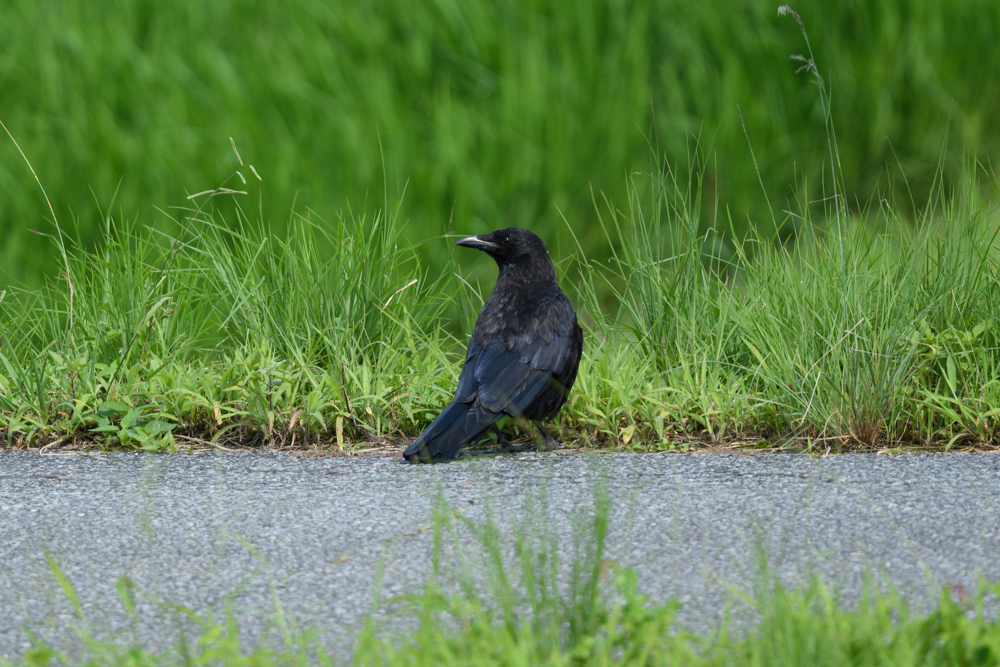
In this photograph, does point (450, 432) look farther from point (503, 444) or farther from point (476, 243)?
point (476, 243)

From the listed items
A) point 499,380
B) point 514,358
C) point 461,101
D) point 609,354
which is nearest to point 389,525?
point 499,380

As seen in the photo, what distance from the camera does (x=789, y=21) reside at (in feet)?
21.8

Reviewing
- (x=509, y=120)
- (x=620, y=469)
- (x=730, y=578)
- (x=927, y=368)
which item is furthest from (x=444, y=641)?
(x=509, y=120)

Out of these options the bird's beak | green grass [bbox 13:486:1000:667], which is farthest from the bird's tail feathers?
green grass [bbox 13:486:1000:667]

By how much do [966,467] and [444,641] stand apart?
7.01 ft

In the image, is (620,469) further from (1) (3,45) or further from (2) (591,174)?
(1) (3,45)

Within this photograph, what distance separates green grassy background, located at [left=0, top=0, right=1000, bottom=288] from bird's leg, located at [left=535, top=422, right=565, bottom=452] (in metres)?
1.74

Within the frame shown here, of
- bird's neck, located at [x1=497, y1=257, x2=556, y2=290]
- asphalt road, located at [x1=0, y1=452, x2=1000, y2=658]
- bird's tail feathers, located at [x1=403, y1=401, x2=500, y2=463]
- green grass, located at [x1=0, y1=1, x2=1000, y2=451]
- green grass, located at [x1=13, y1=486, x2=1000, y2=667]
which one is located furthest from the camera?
bird's neck, located at [x1=497, y1=257, x2=556, y2=290]

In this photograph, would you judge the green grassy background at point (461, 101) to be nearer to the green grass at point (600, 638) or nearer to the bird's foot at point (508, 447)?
the bird's foot at point (508, 447)

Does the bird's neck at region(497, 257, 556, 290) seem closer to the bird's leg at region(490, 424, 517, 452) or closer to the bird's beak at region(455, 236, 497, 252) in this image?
the bird's beak at region(455, 236, 497, 252)

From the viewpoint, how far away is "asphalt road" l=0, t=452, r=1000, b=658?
8.43ft

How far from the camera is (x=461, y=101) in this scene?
6246 mm

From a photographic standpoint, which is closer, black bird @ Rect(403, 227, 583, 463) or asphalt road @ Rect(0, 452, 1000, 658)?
asphalt road @ Rect(0, 452, 1000, 658)

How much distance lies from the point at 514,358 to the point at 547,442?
0.33m
